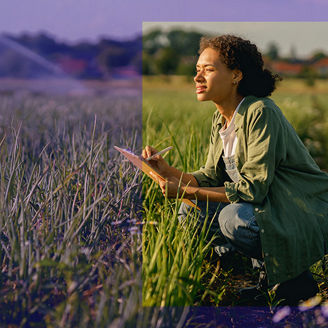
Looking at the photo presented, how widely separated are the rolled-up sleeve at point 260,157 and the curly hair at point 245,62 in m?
0.19

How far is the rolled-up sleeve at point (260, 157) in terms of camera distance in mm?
1877

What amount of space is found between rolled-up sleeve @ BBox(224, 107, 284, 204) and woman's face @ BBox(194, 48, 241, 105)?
18 centimetres

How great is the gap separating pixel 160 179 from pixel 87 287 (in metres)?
0.53

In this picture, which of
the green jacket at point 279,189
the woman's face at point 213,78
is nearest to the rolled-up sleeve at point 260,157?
the green jacket at point 279,189

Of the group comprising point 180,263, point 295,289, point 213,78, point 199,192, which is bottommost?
point 295,289

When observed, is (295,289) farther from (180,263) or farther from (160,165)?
(160,165)

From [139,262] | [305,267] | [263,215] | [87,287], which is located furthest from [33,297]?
[305,267]

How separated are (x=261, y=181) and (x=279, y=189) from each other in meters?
0.11

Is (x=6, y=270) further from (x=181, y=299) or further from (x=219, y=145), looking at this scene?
(x=219, y=145)

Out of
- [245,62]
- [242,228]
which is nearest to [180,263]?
[242,228]

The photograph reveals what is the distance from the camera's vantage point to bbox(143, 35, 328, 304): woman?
1.89 meters

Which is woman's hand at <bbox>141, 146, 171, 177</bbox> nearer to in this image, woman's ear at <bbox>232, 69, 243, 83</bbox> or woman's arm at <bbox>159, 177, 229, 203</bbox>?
woman's arm at <bbox>159, 177, 229, 203</bbox>

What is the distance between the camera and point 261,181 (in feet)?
6.15

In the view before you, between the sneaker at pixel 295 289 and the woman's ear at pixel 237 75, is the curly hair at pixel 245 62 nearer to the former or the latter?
the woman's ear at pixel 237 75
